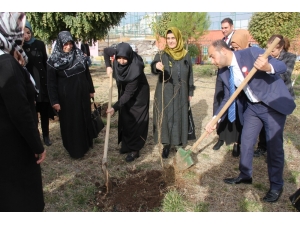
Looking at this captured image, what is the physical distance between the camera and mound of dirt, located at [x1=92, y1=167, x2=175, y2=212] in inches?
Answer: 101

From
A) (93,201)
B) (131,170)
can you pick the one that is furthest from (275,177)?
(93,201)

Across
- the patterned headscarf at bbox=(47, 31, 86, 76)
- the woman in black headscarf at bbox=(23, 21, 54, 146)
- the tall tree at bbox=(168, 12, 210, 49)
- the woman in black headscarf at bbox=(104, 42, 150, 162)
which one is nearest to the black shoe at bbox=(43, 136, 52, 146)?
the woman in black headscarf at bbox=(23, 21, 54, 146)

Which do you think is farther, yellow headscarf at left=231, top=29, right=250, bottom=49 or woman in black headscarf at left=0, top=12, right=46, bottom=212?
yellow headscarf at left=231, top=29, right=250, bottom=49

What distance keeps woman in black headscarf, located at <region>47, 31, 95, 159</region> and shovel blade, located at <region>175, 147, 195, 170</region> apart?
143cm

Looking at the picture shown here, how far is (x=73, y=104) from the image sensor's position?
3.54 meters

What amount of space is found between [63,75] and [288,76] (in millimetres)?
3006

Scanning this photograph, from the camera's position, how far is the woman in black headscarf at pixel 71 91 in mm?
3377

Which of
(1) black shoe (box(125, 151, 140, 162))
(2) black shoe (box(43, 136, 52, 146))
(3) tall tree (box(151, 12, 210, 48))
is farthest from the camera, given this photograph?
(3) tall tree (box(151, 12, 210, 48))

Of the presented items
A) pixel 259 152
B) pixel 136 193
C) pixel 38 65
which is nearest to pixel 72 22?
pixel 38 65

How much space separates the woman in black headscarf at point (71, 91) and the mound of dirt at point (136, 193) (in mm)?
938

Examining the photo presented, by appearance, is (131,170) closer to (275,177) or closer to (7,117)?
(275,177)

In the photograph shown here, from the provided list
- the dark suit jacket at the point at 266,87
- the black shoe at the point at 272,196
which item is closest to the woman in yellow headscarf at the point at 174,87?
the dark suit jacket at the point at 266,87

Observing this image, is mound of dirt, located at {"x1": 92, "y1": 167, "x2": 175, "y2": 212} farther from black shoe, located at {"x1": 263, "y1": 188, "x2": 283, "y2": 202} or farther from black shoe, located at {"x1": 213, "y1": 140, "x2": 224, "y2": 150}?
black shoe, located at {"x1": 213, "y1": 140, "x2": 224, "y2": 150}

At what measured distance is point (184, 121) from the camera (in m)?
3.62
